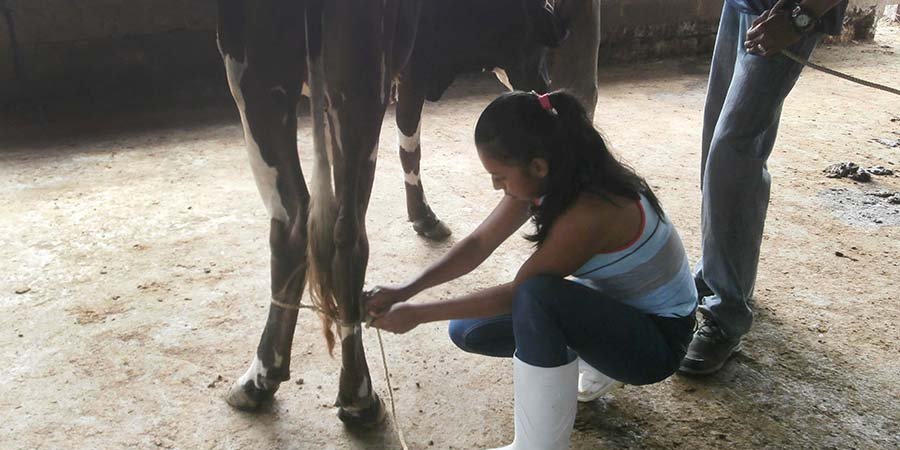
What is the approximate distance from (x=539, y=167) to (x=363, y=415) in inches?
28.7

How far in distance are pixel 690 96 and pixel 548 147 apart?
145 inches

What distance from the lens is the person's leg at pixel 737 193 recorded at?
190cm

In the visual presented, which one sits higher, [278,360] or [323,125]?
[323,125]

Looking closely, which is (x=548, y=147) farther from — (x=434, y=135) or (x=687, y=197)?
(x=434, y=135)

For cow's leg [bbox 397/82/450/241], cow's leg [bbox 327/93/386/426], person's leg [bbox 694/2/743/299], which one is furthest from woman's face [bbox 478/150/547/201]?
cow's leg [bbox 397/82/450/241]

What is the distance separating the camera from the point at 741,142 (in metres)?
1.97

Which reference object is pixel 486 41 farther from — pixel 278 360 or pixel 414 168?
pixel 278 360

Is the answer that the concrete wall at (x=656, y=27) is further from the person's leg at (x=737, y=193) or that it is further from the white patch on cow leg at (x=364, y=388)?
the white patch on cow leg at (x=364, y=388)

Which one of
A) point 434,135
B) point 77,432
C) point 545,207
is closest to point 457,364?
point 545,207

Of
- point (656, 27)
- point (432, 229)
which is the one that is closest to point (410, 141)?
point (432, 229)

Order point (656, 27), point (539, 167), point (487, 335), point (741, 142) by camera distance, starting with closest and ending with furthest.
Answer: point (539, 167), point (487, 335), point (741, 142), point (656, 27)

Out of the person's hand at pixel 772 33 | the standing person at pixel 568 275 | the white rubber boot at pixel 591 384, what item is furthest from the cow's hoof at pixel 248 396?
the person's hand at pixel 772 33

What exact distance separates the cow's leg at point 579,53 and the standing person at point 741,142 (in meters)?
0.39

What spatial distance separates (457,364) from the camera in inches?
81.4
